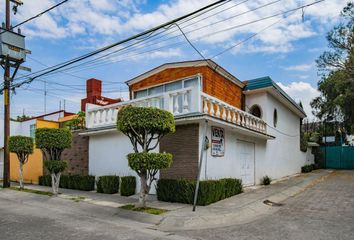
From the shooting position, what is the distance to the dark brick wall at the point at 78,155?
14991 mm

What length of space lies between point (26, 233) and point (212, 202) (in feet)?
18.5

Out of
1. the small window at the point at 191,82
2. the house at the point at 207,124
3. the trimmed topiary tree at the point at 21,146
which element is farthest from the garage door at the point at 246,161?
the trimmed topiary tree at the point at 21,146

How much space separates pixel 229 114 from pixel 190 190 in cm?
402

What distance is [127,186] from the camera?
12086mm

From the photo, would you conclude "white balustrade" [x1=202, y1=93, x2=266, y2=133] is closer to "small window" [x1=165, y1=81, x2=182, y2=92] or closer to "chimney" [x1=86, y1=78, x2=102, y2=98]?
"small window" [x1=165, y1=81, x2=182, y2=92]

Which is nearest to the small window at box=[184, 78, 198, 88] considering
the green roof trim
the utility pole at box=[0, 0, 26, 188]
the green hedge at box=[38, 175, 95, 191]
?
the green roof trim

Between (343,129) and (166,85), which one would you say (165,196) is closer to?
(166,85)

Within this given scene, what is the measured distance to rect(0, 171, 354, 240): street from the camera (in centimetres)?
676

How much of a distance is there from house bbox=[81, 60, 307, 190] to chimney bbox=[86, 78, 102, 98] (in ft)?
21.9

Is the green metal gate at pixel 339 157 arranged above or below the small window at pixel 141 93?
→ below

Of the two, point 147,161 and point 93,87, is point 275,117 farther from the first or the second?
point 93,87

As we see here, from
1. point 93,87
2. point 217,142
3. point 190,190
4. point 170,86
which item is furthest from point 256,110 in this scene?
point 93,87

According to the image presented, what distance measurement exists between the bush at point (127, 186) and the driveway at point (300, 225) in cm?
535

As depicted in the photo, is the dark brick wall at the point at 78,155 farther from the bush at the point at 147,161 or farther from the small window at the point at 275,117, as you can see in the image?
the small window at the point at 275,117
